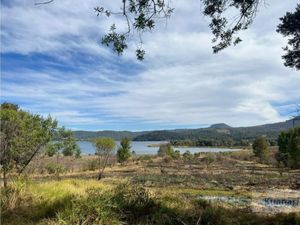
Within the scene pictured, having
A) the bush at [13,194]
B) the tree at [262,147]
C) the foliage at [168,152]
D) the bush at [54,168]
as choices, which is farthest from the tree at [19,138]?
the foliage at [168,152]

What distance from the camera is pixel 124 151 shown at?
63.0m

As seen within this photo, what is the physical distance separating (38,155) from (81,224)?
13426 millimetres

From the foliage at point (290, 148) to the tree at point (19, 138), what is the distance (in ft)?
101

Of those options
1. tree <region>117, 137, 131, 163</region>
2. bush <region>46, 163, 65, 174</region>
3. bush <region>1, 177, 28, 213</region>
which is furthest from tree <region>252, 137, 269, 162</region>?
bush <region>1, 177, 28, 213</region>

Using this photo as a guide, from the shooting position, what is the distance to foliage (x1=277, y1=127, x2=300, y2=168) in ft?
159

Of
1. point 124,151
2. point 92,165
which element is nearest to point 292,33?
point 92,165

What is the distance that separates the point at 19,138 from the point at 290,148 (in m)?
39.5

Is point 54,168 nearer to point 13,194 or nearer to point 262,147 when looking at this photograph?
point 13,194

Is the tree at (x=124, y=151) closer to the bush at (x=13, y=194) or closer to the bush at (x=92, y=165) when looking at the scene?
the bush at (x=92, y=165)

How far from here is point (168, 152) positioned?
81.6 m

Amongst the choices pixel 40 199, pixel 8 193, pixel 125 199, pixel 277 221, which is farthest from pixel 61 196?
pixel 277 221

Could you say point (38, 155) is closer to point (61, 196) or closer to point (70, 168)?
point (61, 196)

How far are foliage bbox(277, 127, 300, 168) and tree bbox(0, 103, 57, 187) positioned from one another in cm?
3071

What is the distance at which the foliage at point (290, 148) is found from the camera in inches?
1912
